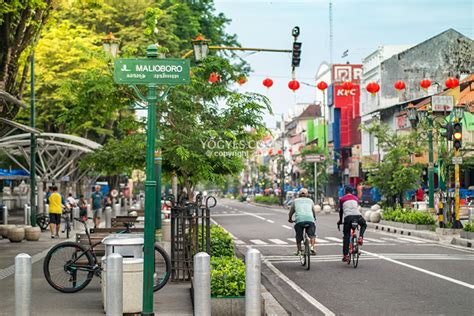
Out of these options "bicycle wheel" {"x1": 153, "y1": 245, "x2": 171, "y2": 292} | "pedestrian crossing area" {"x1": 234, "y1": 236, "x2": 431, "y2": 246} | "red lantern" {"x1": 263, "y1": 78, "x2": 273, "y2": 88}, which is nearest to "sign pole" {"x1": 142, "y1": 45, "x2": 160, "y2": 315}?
"bicycle wheel" {"x1": 153, "y1": 245, "x2": 171, "y2": 292}

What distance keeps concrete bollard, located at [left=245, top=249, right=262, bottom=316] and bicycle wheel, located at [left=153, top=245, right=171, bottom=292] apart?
11.9 feet

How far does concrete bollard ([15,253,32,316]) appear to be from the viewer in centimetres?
930

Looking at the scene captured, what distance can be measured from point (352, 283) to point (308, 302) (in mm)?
2586

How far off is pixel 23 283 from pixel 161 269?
451 cm

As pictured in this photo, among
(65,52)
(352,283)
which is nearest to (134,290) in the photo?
(352,283)

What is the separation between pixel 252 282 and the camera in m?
9.74

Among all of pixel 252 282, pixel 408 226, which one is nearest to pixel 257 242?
pixel 408 226

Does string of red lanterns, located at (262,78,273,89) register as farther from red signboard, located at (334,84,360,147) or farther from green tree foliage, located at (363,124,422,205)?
red signboard, located at (334,84,360,147)

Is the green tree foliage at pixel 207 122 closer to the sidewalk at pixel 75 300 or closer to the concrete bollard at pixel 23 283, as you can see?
the sidewalk at pixel 75 300

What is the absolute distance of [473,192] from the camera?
53688 millimetres

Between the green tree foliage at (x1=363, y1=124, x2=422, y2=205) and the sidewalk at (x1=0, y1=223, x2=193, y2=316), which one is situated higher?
the green tree foliage at (x1=363, y1=124, x2=422, y2=205)

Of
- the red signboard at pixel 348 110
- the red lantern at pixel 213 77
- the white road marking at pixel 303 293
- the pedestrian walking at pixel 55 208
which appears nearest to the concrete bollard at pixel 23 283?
the white road marking at pixel 303 293

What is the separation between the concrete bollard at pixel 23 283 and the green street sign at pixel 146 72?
7.84 feet

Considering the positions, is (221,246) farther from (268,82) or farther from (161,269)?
(268,82)
